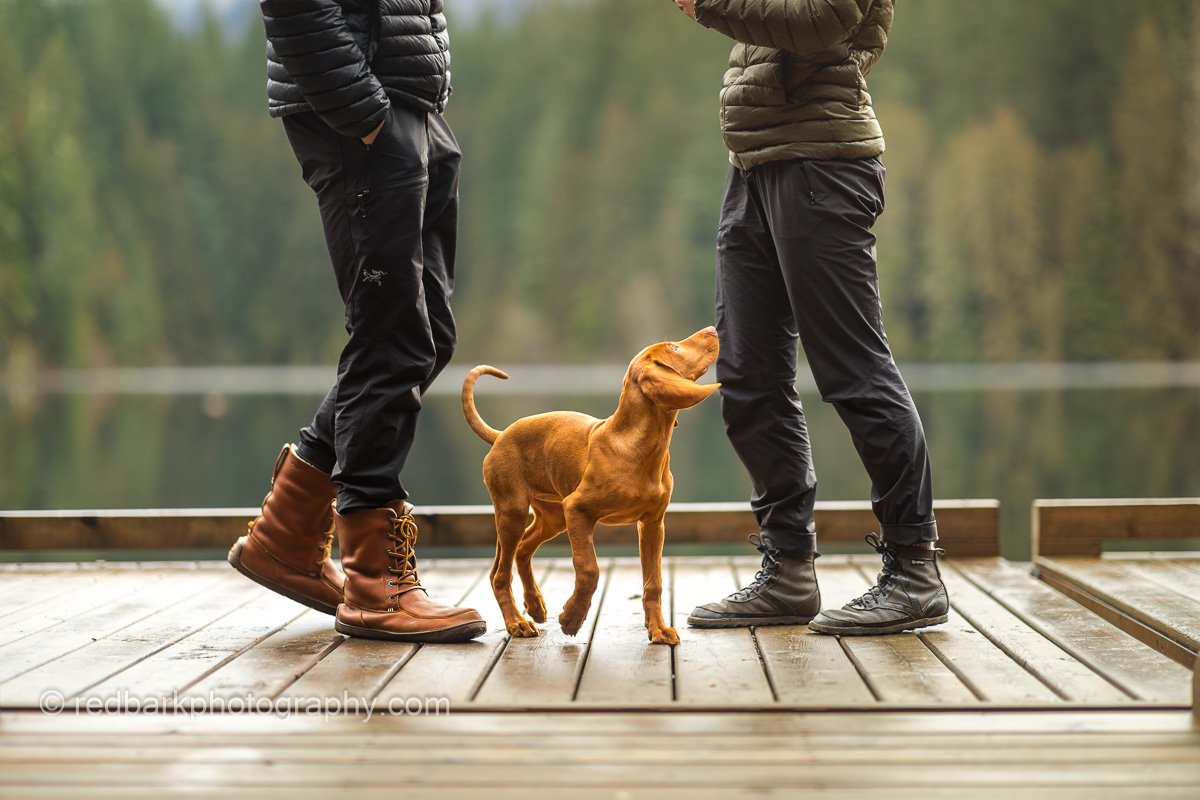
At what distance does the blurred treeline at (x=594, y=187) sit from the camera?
43062mm

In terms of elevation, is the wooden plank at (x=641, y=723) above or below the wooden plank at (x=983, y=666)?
above

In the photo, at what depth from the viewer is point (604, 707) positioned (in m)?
2.25

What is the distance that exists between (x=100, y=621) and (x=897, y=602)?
6.30 feet

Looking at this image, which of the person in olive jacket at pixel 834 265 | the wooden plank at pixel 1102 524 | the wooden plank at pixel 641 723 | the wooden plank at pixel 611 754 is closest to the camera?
the wooden plank at pixel 611 754

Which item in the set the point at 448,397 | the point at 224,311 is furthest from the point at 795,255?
the point at 224,311

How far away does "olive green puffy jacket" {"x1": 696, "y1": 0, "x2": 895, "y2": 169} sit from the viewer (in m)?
2.74

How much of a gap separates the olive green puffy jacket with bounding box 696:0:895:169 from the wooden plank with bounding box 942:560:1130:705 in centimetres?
114

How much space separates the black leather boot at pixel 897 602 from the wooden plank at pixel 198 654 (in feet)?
4.21

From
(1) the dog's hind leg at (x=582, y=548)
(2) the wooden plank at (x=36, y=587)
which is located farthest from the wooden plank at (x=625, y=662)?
(2) the wooden plank at (x=36, y=587)

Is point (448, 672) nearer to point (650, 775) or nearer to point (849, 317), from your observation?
point (650, 775)

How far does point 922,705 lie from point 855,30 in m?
1.53

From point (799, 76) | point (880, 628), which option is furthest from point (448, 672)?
point (799, 76)

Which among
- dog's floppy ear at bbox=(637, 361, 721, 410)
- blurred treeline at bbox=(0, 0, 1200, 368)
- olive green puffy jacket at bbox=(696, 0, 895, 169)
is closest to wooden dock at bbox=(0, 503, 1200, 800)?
dog's floppy ear at bbox=(637, 361, 721, 410)

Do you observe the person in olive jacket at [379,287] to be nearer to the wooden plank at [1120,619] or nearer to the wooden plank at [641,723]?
the wooden plank at [641,723]
